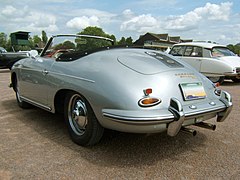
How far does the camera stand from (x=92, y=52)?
3.28m

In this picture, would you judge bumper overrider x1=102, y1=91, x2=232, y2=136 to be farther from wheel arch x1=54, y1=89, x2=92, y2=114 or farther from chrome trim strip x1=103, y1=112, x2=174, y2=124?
wheel arch x1=54, y1=89, x2=92, y2=114

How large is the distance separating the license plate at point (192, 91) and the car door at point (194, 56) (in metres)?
6.98

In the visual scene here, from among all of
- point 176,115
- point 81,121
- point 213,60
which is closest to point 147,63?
point 176,115

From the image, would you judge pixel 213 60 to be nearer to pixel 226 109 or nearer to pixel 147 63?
pixel 226 109

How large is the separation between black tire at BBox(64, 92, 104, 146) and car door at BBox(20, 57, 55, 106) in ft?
1.70

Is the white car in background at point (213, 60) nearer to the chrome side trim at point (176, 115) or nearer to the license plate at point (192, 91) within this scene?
the license plate at point (192, 91)

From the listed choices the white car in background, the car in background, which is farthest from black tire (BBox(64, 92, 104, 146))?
the car in background

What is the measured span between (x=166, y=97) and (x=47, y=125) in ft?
7.42

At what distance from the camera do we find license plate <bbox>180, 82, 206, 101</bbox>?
2748 millimetres

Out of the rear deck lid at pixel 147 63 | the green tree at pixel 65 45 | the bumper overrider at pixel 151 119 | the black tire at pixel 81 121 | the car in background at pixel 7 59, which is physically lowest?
the car in background at pixel 7 59

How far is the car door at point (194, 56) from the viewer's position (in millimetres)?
9629

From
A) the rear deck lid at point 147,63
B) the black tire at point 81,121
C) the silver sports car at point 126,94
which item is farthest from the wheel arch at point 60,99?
the rear deck lid at point 147,63

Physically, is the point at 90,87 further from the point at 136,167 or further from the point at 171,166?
the point at 171,166

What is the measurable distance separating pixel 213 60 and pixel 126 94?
762 cm
